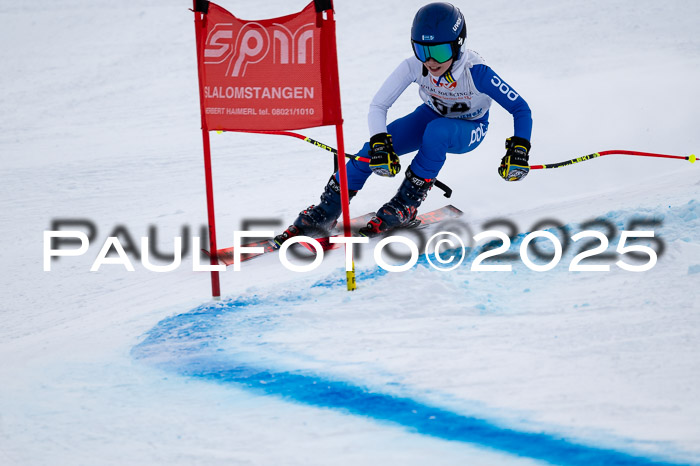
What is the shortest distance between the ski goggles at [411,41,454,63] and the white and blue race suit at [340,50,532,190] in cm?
17

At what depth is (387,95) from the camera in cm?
459

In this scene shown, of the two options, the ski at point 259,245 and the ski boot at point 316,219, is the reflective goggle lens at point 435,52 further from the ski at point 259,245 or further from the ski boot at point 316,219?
the ski at point 259,245

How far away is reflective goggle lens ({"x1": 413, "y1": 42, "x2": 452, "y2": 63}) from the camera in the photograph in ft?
13.6

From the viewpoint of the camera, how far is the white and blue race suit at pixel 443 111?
14.3 ft

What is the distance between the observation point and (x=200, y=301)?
3904mm

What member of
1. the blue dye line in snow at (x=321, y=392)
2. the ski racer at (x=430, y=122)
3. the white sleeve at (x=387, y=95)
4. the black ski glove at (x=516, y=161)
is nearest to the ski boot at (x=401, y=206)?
the ski racer at (x=430, y=122)

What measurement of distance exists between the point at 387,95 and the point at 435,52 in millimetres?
520

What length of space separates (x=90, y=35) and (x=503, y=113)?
7098 millimetres

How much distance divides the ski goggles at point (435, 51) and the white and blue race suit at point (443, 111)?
17 centimetres

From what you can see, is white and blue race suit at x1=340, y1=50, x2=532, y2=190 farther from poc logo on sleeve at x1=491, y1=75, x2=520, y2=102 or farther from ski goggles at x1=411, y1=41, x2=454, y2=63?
ski goggles at x1=411, y1=41, x2=454, y2=63

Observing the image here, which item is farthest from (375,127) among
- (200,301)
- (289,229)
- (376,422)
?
(376,422)

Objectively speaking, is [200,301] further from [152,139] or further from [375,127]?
[152,139]

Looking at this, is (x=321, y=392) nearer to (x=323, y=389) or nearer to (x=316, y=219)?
(x=323, y=389)

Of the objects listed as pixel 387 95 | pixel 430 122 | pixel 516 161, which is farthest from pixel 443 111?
pixel 516 161
